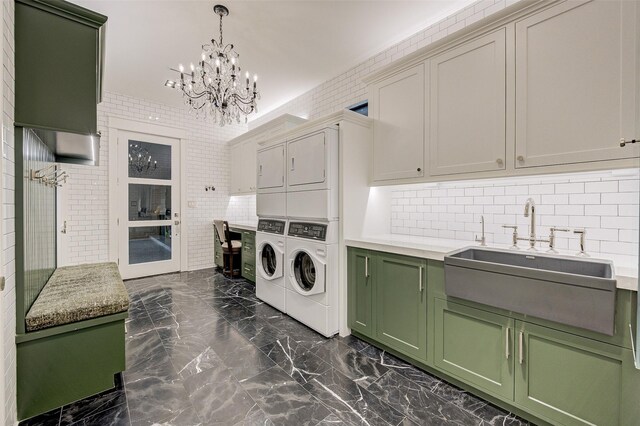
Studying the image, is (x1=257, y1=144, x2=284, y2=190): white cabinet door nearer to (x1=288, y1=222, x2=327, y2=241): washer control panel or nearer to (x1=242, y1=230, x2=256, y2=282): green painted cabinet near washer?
(x1=288, y1=222, x2=327, y2=241): washer control panel

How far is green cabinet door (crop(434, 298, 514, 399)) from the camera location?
167 centimetres

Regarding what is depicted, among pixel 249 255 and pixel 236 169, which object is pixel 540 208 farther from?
pixel 236 169

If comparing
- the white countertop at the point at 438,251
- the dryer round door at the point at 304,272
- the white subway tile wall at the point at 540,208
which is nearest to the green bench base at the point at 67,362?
the dryer round door at the point at 304,272

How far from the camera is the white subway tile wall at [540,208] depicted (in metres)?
1.73

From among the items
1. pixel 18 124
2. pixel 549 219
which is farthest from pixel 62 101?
pixel 549 219

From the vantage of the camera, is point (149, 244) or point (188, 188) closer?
point (149, 244)

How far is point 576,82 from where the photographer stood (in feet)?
5.34

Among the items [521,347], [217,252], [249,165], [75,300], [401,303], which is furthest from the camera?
[217,252]

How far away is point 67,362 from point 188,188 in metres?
3.76

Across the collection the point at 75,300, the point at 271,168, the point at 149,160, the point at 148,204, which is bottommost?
the point at 75,300

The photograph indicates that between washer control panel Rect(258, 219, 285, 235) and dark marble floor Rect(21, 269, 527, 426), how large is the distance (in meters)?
0.99

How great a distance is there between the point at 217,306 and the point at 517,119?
3520 mm

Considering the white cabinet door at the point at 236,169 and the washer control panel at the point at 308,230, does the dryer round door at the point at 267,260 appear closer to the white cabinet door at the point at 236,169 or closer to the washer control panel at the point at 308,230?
the washer control panel at the point at 308,230

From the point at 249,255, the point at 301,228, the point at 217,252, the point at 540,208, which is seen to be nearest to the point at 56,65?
the point at 301,228
